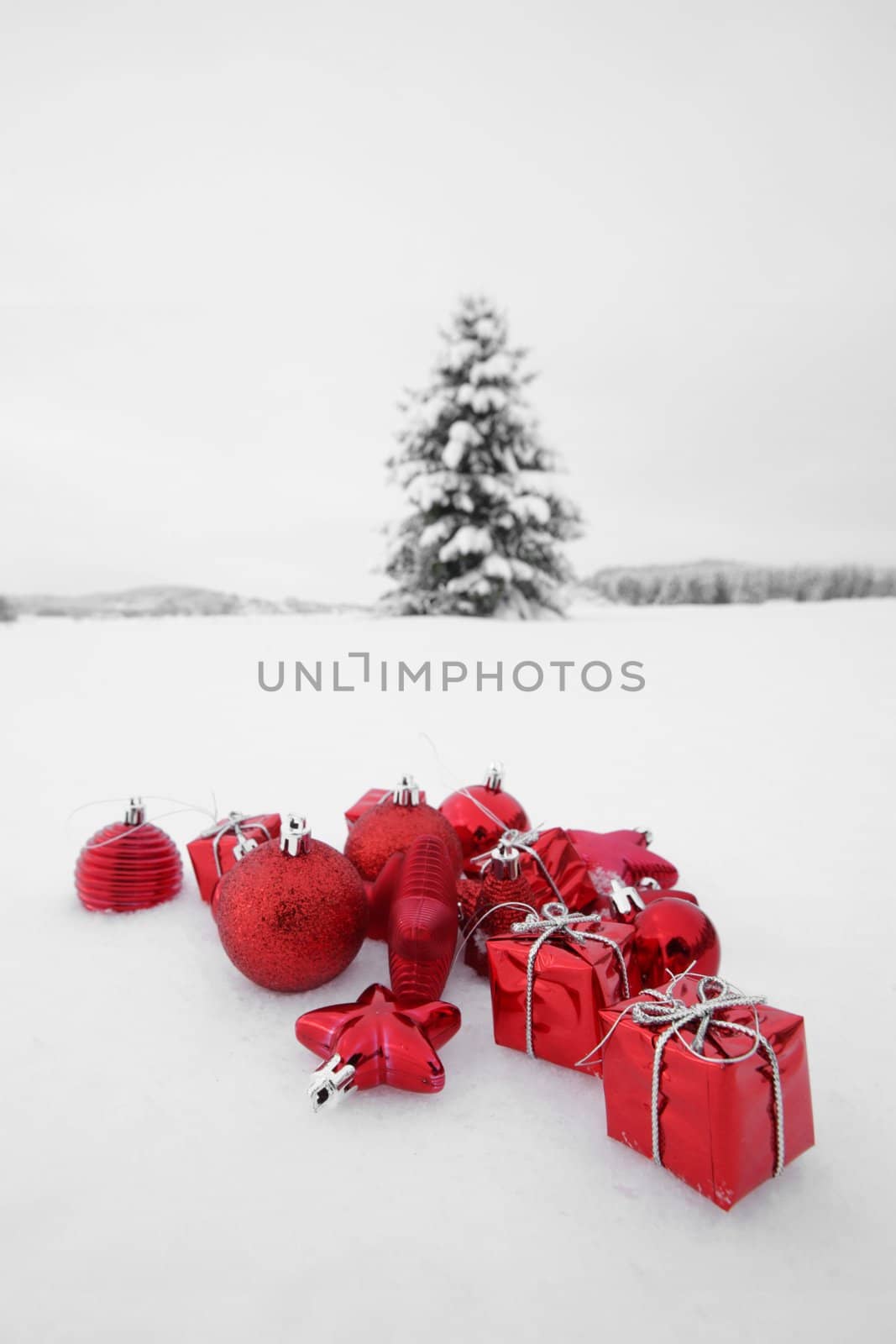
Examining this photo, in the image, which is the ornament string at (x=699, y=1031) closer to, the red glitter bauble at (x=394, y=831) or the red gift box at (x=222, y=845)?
the red glitter bauble at (x=394, y=831)

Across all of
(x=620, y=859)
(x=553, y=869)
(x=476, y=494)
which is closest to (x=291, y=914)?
(x=553, y=869)

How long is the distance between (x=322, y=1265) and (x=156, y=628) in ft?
10.8

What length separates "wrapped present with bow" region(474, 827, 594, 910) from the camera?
84 centimetres

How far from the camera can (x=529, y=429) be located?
518 centimetres

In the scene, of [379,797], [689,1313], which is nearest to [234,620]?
[379,797]

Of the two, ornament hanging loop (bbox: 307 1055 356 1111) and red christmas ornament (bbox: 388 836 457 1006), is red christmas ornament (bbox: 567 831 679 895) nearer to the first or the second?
red christmas ornament (bbox: 388 836 457 1006)

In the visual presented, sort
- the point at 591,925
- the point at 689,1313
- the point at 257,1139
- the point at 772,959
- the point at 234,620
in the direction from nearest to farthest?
the point at 689,1313, the point at 257,1139, the point at 591,925, the point at 772,959, the point at 234,620

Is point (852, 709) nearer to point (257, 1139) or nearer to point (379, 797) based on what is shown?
point (379, 797)

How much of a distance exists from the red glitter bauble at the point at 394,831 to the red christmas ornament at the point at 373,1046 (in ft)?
0.77

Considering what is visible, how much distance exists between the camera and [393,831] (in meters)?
0.89

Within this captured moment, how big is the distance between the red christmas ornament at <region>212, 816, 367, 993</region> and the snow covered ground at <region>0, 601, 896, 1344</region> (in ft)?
0.15

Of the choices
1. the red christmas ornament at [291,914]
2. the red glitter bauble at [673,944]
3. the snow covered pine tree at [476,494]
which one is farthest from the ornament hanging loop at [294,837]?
the snow covered pine tree at [476,494]

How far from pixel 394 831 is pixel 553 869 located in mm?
184

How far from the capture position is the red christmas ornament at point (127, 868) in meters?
0.93
